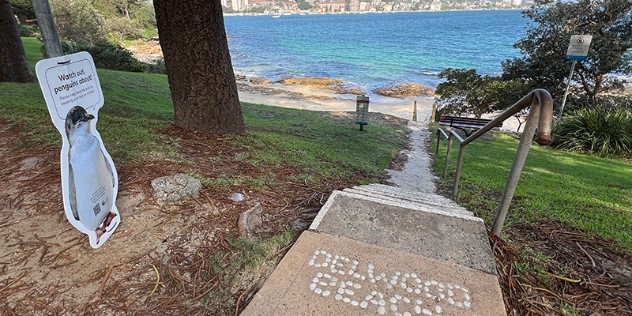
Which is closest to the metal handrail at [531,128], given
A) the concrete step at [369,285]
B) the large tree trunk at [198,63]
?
the concrete step at [369,285]

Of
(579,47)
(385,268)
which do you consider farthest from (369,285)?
(579,47)

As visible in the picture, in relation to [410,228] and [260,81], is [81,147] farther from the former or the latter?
[260,81]

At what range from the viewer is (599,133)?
875 cm

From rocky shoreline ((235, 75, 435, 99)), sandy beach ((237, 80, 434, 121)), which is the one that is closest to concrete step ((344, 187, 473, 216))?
sandy beach ((237, 80, 434, 121))

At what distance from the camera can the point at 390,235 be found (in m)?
2.10

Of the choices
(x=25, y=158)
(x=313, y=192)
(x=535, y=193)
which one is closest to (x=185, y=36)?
(x=25, y=158)

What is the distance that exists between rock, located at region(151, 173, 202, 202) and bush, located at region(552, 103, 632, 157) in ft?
33.1

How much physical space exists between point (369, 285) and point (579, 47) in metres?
11.0

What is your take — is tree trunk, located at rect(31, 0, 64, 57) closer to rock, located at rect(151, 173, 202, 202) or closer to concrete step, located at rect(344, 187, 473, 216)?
rock, located at rect(151, 173, 202, 202)

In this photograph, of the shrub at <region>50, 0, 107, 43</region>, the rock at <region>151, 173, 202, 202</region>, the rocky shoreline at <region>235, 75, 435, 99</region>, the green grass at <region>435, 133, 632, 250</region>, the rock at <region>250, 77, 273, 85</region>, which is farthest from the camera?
the rock at <region>250, 77, 273, 85</region>

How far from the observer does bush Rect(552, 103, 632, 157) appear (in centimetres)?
837

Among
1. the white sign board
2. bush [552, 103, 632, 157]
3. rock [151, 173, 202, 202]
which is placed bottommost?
bush [552, 103, 632, 157]

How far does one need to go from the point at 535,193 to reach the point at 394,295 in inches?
144

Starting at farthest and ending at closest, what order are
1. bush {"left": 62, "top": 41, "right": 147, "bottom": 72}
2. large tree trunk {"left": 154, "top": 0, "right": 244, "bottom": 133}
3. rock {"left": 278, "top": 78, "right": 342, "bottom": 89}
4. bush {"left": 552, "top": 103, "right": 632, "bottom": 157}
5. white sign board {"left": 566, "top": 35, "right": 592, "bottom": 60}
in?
1. rock {"left": 278, "top": 78, "right": 342, "bottom": 89}
2. bush {"left": 62, "top": 41, "right": 147, "bottom": 72}
3. white sign board {"left": 566, "top": 35, "right": 592, "bottom": 60}
4. bush {"left": 552, "top": 103, "right": 632, "bottom": 157}
5. large tree trunk {"left": 154, "top": 0, "right": 244, "bottom": 133}
